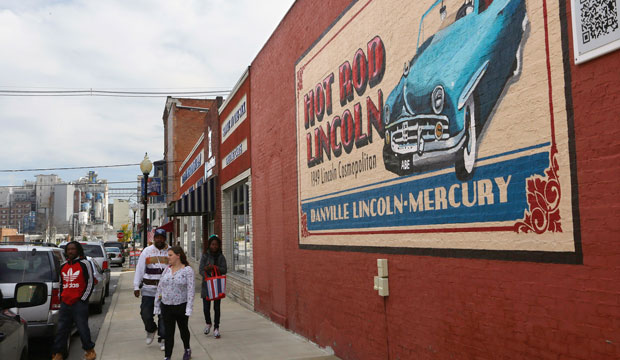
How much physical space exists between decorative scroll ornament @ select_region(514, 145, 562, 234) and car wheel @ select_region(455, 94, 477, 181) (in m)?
0.71

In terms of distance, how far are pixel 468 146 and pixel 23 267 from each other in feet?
22.1

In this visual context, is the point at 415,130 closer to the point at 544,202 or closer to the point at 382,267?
the point at 382,267

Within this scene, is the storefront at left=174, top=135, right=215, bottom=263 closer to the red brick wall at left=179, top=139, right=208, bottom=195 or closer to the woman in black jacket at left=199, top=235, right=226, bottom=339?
the red brick wall at left=179, top=139, right=208, bottom=195

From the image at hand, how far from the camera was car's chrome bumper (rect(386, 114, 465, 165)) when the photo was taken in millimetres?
4910

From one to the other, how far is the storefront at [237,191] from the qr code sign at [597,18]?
9719mm

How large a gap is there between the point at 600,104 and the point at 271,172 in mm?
7849

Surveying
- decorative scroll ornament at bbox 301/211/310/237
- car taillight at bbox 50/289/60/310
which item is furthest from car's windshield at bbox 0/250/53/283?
decorative scroll ornament at bbox 301/211/310/237

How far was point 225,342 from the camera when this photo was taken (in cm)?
885

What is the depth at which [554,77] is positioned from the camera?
3744 millimetres

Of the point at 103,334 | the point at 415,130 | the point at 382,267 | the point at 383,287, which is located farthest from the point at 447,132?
the point at 103,334

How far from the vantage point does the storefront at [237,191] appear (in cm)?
1316

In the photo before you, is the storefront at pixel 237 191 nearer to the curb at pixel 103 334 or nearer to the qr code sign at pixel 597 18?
the curb at pixel 103 334

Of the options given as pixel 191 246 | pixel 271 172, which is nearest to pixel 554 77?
pixel 271 172

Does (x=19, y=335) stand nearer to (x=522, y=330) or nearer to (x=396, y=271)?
(x=396, y=271)
